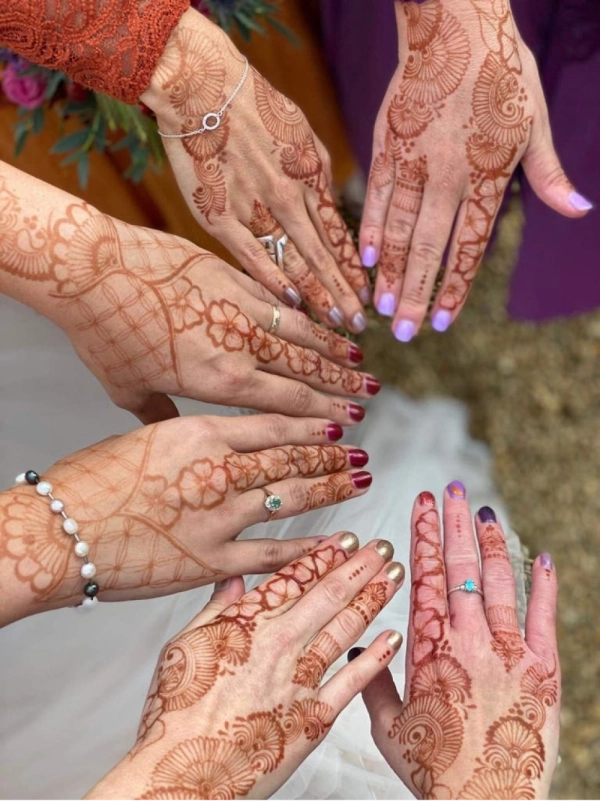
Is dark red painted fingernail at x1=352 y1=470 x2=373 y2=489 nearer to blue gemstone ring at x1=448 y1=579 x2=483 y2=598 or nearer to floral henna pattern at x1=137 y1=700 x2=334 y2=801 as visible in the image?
blue gemstone ring at x1=448 y1=579 x2=483 y2=598

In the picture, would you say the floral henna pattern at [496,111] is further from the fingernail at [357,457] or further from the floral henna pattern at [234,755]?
the floral henna pattern at [234,755]

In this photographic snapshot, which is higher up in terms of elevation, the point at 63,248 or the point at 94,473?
the point at 63,248

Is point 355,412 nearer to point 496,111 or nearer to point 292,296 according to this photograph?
point 292,296

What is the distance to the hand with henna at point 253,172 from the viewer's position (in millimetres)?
1024

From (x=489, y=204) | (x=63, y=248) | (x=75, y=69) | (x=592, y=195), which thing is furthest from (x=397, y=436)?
(x=75, y=69)

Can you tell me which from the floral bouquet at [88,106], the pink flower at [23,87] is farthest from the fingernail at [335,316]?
the pink flower at [23,87]

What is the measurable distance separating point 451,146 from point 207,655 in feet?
2.58

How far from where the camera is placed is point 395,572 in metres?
1.02

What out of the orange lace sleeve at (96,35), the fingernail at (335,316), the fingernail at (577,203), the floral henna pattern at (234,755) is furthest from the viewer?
the fingernail at (335,316)

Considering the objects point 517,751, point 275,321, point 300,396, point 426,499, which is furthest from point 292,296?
point 517,751

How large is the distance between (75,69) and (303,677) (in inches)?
35.3

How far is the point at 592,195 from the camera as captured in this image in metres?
1.24

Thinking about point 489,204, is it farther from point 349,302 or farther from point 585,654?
point 585,654

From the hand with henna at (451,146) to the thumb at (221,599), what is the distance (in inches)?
19.1
